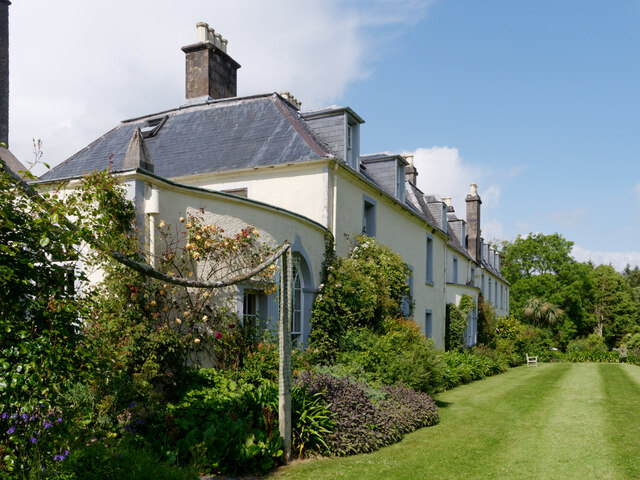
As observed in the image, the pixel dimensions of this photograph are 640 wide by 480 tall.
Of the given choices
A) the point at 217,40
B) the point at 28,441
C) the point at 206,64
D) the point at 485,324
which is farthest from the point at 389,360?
the point at 485,324

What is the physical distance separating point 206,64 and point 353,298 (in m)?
9.05

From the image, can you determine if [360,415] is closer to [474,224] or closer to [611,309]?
[474,224]

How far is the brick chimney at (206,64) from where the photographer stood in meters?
16.7

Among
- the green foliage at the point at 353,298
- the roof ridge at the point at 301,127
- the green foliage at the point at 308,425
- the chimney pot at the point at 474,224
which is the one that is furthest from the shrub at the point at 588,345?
the green foliage at the point at 308,425

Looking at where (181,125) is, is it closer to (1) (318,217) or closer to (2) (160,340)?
(1) (318,217)

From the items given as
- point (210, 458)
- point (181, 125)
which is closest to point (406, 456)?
point (210, 458)

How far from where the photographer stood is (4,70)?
50.9 feet

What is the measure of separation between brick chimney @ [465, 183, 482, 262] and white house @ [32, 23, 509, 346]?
13499 mm

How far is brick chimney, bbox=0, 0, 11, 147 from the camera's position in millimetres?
15248

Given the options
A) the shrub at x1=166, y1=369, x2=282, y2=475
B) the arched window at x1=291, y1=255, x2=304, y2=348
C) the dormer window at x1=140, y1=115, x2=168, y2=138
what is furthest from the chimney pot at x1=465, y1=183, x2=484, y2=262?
the shrub at x1=166, y1=369, x2=282, y2=475

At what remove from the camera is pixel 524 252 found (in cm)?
4969

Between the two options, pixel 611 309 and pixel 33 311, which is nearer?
pixel 33 311

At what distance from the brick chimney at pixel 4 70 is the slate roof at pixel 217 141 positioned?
1.76 m

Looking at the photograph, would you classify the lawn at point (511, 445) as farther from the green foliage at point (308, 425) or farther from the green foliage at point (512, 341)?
the green foliage at point (512, 341)
